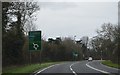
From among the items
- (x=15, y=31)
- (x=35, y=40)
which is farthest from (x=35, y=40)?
(x=15, y=31)

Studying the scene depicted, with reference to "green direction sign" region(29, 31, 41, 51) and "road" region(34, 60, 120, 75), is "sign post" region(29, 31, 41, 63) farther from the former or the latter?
"road" region(34, 60, 120, 75)

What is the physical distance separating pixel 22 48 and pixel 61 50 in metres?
60.4

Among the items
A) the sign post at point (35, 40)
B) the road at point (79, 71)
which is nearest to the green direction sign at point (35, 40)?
the sign post at point (35, 40)

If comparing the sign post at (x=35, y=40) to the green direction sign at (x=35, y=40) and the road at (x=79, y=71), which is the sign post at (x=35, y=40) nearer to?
the green direction sign at (x=35, y=40)

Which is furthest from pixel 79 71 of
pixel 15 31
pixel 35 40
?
pixel 15 31

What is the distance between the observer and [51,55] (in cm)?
10750

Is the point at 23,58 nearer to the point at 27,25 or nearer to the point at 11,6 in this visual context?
the point at 27,25

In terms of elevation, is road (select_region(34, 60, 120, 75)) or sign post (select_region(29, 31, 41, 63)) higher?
sign post (select_region(29, 31, 41, 63))

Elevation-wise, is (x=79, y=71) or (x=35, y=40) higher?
(x=35, y=40)

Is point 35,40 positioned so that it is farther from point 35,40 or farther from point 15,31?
point 15,31

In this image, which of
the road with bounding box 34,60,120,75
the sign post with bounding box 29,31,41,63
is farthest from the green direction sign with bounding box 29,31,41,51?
the road with bounding box 34,60,120,75

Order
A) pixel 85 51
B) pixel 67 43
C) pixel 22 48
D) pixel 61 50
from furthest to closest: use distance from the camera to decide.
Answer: pixel 85 51 < pixel 67 43 < pixel 61 50 < pixel 22 48

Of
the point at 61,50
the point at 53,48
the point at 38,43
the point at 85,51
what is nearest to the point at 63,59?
the point at 61,50

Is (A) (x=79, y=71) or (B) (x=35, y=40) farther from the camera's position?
(B) (x=35, y=40)
